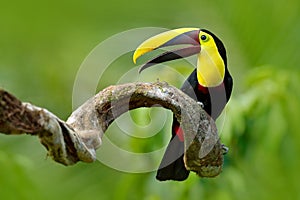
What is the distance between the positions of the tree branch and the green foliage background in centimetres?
55

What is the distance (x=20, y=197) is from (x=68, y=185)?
0.65 m

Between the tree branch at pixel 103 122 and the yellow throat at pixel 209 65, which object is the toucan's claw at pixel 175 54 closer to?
the yellow throat at pixel 209 65

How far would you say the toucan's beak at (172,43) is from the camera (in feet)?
5.11

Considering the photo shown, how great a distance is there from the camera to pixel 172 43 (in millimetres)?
1613

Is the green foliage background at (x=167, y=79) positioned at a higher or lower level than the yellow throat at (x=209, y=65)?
lower

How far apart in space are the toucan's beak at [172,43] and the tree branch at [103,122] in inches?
7.0

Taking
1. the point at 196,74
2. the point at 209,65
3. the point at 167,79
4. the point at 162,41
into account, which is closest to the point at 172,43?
the point at 162,41

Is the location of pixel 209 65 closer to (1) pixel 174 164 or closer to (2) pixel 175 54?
(2) pixel 175 54

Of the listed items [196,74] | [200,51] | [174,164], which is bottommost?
[174,164]

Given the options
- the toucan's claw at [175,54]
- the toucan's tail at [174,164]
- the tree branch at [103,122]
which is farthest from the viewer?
the toucan's tail at [174,164]

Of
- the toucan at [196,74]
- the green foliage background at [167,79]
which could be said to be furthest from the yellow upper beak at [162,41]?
the green foliage background at [167,79]

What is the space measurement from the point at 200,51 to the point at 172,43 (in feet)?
0.37

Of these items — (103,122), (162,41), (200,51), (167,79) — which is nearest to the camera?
(103,122)

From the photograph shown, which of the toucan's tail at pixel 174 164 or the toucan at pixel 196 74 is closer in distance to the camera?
the toucan at pixel 196 74
